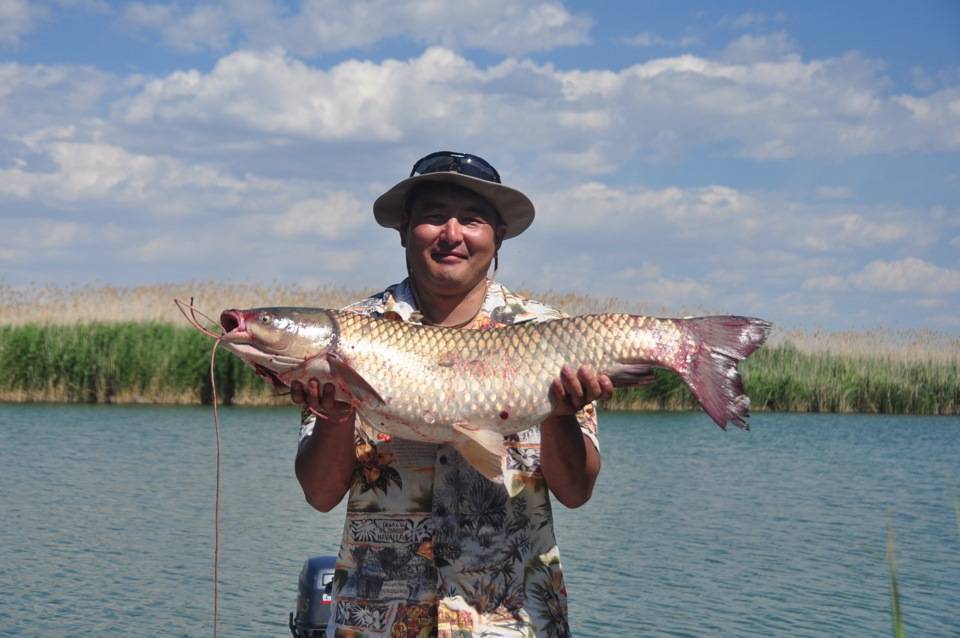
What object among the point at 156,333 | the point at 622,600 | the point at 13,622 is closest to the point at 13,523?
the point at 13,622

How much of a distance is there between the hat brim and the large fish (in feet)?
1.25

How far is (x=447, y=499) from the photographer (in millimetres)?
2980

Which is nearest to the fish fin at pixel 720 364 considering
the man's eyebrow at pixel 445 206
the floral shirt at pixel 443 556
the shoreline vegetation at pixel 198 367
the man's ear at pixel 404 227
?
the floral shirt at pixel 443 556

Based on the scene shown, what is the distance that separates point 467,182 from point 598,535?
Result: 8055 mm

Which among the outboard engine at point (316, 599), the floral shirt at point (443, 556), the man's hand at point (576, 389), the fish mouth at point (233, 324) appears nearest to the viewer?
the floral shirt at point (443, 556)

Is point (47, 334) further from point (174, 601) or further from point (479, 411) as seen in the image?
point (479, 411)

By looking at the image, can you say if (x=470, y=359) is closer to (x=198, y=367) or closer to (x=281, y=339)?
(x=281, y=339)

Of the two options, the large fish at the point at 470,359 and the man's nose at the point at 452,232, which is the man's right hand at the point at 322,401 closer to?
the large fish at the point at 470,359

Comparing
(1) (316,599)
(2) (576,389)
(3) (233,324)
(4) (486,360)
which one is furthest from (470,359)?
(1) (316,599)

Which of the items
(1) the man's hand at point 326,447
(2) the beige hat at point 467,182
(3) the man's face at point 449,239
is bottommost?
(1) the man's hand at point 326,447

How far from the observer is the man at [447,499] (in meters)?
2.90

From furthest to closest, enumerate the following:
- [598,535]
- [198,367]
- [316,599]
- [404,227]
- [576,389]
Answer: [198,367] → [598,535] → [316,599] → [404,227] → [576,389]

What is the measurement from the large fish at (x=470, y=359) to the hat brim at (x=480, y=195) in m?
0.38

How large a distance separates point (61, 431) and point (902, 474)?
12.4m
